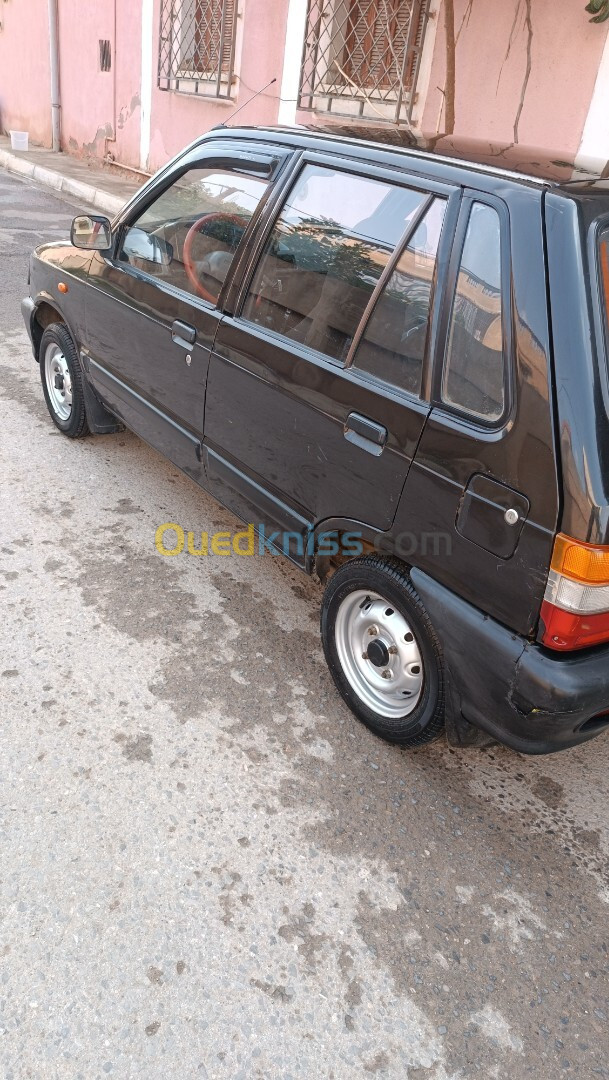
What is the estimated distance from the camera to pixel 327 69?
326 inches

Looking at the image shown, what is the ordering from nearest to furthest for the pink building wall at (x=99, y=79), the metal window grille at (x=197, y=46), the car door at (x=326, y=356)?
1. the car door at (x=326, y=356)
2. the metal window grille at (x=197, y=46)
3. the pink building wall at (x=99, y=79)

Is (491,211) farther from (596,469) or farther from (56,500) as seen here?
(56,500)

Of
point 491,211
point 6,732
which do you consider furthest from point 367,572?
point 6,732

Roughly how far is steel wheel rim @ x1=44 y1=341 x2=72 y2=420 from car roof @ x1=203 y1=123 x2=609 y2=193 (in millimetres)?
1644

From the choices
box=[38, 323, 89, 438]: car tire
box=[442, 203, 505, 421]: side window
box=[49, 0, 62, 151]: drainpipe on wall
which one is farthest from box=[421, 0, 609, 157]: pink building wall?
box=[49, 0, 62, 151]: drainpipe on wall

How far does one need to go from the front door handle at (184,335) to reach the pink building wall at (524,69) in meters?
4.14

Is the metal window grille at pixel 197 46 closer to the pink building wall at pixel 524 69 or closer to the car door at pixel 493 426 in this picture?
the pink building wall at pixel 524 69

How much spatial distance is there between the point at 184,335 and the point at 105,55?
1207 centimetres

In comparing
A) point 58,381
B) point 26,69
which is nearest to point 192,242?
point 58,381

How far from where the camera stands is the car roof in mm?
2062

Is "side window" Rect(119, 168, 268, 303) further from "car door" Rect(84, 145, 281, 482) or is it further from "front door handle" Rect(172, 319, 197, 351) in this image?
"front door handle" Rect(172, 319, 197, 351)

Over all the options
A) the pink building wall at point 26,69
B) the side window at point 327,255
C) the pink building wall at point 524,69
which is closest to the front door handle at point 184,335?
the side window at point 327,255

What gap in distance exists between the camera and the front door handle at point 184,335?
2996 millimetres

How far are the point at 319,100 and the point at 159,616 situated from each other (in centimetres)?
748
